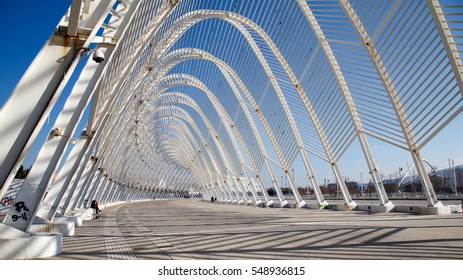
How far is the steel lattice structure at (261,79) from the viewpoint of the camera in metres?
6.98

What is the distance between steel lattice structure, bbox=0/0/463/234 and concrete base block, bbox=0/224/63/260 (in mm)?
658

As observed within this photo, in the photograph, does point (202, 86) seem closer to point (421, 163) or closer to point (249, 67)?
point (249, 67)

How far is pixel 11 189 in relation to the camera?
2223 cm

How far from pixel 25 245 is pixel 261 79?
869 inches

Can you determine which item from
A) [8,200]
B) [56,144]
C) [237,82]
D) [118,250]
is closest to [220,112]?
[237,82]

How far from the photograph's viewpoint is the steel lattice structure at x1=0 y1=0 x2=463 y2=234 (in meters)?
6.98

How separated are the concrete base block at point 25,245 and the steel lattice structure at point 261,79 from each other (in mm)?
658

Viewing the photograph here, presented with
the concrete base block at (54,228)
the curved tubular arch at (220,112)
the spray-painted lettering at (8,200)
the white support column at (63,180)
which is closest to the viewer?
the concrete base block at (54,228)

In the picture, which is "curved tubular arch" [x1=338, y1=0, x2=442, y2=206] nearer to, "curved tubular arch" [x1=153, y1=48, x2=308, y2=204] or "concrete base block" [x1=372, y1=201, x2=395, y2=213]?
"concrete base block" [x1=372, y1=201, x2=395, y2=213]

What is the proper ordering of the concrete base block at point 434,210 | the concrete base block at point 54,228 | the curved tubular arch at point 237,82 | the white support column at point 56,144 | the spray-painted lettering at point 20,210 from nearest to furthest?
the spray-painted lettering at point 20,210, the white support column at point 56,144, the concrete base block at point 54,228, the concrete base block at point 434,210, the curved tubular arch at point 237,82

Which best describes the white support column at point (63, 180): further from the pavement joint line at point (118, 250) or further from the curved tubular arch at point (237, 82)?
the curved tubular arch at point (237, 82)

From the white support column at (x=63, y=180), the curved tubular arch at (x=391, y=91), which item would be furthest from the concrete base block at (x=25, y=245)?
the curved tubular arch at (x=391, y=91)

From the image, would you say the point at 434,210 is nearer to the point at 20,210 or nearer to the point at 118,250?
the point at 118,250

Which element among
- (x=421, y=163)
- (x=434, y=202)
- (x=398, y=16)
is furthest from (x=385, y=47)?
(x=434, y=202)
